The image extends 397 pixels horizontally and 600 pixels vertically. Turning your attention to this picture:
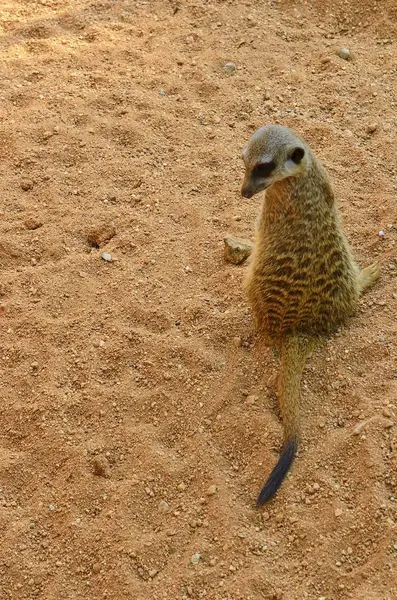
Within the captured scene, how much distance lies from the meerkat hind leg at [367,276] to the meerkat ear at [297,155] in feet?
1.57

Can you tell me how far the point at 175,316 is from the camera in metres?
2.30

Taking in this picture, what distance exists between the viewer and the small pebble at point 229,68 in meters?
3.12

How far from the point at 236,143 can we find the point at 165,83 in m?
0.47

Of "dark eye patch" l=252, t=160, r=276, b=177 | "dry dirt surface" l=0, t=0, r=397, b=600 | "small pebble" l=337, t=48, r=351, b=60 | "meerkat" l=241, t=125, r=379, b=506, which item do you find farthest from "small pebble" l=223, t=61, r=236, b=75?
"dark eye patch" l=252, t=160, r=276, b=177

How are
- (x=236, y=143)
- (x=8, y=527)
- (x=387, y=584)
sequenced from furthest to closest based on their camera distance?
(x=236, y=143) < (x=8, y=527) < (x=387, y=584)

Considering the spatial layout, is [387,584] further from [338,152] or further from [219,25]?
[219,25]

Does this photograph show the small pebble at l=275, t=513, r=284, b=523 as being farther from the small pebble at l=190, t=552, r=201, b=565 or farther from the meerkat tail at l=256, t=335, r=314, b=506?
the small pebble at l=190, t=552, r=201, b=565

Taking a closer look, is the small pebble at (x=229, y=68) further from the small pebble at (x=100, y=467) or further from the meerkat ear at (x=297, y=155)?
the small pebble at (x=100, y=467)

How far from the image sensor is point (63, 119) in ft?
9.37

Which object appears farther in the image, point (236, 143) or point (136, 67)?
point (136, 67)

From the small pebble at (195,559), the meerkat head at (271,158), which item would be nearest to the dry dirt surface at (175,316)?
the small pebble at (195,559)

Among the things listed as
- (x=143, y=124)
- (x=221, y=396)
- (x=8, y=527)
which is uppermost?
(x=143, y=124)

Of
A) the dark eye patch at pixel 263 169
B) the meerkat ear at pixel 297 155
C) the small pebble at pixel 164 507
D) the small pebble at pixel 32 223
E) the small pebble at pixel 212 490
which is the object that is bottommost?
the small pebble at pixel 164 507

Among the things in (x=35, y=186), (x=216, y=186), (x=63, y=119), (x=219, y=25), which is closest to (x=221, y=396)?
(x=216, y=186)
